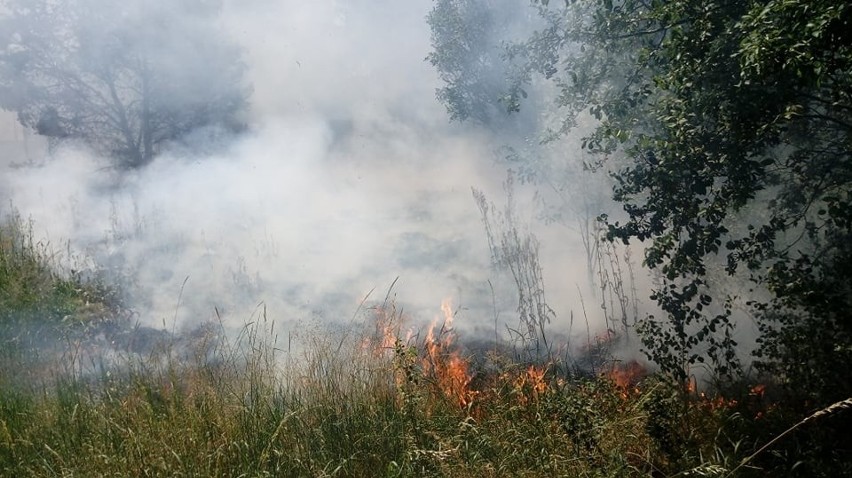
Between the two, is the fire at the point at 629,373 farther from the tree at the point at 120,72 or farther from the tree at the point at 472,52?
the tree at the point at 120,72

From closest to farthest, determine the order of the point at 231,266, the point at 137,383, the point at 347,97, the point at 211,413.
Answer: the point at 211,413 < the point at 137,383 < the point at 231,266 < the point at 347,97

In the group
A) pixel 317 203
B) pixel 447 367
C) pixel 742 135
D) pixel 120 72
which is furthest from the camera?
pixel 120 72

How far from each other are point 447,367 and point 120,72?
795 centimetres

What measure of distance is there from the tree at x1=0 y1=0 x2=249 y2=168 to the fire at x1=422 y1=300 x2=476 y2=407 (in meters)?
5.67

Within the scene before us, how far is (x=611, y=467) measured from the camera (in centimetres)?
319

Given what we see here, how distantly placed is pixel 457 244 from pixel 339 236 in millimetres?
1442

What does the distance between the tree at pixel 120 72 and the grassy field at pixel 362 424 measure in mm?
6143

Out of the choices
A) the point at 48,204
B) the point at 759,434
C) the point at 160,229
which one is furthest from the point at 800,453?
the point at 48,204

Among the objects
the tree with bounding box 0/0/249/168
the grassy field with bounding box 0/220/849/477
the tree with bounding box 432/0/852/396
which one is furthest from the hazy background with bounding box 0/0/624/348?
the tree with bounding box 432/0/852/396

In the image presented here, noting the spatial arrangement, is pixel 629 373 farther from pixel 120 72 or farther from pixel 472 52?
pixel 120 72

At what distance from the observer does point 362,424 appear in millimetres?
3713

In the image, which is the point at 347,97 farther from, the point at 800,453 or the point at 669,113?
the point at 800,453

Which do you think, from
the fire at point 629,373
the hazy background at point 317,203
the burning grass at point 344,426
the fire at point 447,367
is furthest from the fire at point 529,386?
the hazy background at point 317,203

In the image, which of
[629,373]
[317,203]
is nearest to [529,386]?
[629,373]
